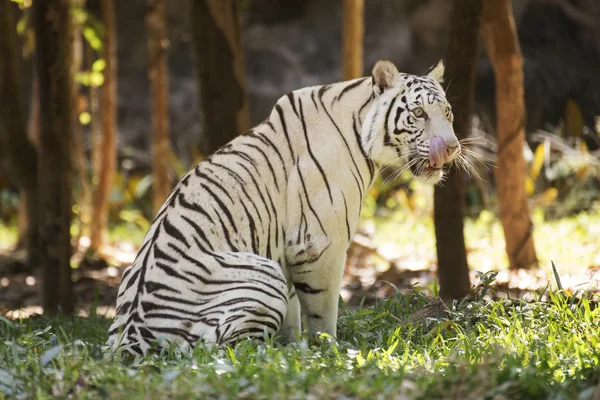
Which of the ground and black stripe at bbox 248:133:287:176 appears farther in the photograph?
black stripe at bbox 248:133:287:176

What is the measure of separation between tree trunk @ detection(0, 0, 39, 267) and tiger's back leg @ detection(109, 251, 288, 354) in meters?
5.44

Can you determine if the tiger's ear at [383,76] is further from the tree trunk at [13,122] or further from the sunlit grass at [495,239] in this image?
the tree trunk at [13,122]

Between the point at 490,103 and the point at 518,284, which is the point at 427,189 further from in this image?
the point at 518,284

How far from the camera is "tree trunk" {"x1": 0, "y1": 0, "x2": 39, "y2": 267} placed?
9.20 metres

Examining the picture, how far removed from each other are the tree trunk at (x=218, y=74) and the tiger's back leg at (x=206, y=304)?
3023 mm

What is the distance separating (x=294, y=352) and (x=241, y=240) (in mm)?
898

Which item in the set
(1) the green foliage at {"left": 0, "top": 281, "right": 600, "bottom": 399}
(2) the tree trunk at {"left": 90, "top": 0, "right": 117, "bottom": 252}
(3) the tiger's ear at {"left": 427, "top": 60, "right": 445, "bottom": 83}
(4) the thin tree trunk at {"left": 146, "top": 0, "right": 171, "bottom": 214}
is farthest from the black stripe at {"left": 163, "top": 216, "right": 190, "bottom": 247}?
(2) the tree trunk at {"left": 90, "top": 0, "right": 117, "bottom": 252}

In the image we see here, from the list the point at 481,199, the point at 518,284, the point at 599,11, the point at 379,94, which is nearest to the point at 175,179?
the point at 481,199

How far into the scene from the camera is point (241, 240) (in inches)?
177

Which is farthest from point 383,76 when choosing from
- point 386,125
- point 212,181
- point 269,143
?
point 212,181

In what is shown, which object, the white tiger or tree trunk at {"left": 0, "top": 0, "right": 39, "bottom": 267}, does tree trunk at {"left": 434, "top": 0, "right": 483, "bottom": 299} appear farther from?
tree trunk at {"left": 0, "top": 0, "right": 39, "bottom": 267}

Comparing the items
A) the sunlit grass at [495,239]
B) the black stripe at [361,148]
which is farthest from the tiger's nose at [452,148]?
the sunlit grass at [495,239]

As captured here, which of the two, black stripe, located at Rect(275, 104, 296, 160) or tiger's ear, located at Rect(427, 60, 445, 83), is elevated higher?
tiger's ear, located at Rect(427, 60, 445, 83)

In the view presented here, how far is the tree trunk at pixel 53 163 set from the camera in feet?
22.6
